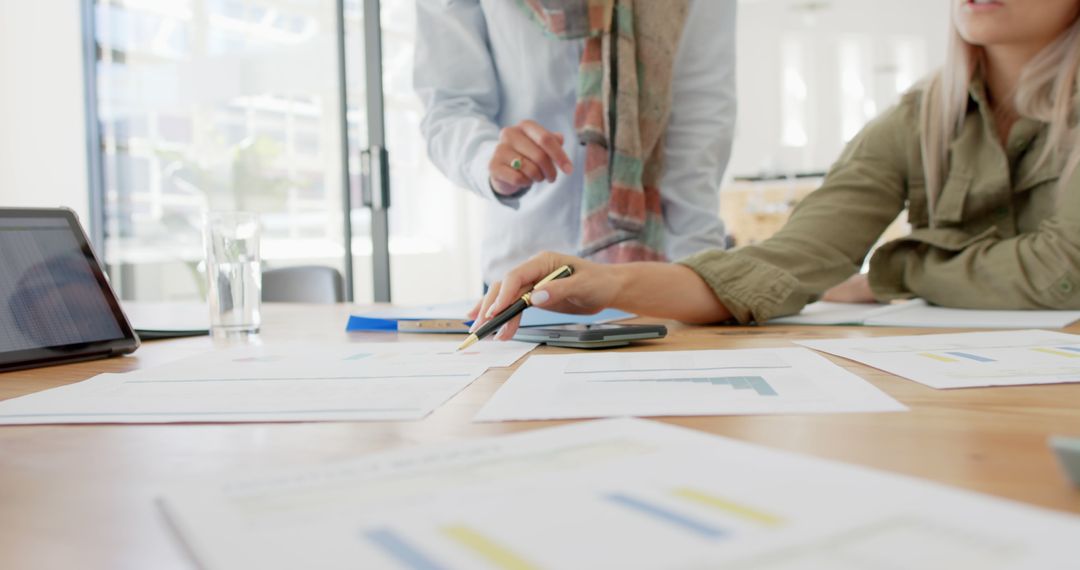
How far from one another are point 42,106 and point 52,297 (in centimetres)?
373

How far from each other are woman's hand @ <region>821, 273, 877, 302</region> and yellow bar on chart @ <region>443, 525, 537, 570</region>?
3.76ft

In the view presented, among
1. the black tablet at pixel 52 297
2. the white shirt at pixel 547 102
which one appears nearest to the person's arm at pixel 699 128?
the white shirt at pixel 547 102

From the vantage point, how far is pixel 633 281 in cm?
96

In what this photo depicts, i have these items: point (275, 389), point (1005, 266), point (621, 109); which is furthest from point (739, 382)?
point (621, 109)

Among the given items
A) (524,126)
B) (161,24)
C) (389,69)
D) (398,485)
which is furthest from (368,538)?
(161,24)

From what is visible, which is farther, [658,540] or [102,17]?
[102,17]

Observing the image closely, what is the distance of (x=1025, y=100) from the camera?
1.15 m

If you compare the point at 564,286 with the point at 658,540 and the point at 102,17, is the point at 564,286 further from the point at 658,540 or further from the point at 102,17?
the point at 102,17

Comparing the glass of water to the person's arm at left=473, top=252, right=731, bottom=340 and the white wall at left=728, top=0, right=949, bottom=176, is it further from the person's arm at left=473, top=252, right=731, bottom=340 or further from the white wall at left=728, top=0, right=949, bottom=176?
the white wall at left=728, top=0, right=949, bottom=176

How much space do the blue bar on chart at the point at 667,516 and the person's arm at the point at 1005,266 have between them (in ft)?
3.17

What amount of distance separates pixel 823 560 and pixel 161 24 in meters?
4.44

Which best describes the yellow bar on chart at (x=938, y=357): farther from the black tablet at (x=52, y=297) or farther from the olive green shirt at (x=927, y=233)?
the black tablet at (x=52, y=297)

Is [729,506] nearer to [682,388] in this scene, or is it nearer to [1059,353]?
[682,388]

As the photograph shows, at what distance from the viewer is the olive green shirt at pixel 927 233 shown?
102 cm
